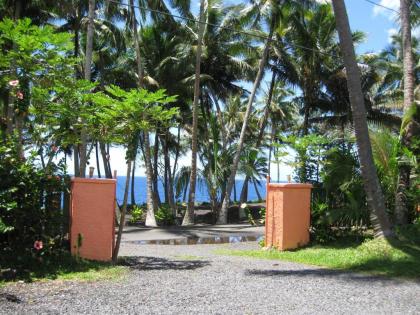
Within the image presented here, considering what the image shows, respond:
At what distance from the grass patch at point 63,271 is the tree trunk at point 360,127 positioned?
216 inches


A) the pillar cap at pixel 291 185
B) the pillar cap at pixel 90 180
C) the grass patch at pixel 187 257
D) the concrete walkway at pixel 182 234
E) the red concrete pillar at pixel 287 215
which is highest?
the pillar cap at pixel 90 180

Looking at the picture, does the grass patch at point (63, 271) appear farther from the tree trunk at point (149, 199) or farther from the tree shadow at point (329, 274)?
the tree trunk at point (149, 199)

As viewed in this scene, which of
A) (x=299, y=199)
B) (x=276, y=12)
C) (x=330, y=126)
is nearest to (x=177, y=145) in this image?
(x=330, y=126)

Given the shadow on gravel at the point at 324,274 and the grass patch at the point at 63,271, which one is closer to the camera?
the grass patch at the point at 63,271

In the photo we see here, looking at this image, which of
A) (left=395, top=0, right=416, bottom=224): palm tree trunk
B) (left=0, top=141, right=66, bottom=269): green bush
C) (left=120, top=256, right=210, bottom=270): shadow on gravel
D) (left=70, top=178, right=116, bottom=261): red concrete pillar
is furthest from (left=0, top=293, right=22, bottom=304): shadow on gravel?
(left=395, top=0, right=416, bottom=224): palm tree trunk

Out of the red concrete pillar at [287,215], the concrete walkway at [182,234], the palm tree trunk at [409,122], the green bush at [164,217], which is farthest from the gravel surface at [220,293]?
the green bush at [164,217]

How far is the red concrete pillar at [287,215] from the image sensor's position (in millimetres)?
12945

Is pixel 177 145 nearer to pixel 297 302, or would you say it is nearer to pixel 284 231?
pixel 284 231

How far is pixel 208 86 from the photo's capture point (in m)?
30.9

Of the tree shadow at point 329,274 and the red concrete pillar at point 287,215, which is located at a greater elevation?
the red concrete pillar at point 287,215

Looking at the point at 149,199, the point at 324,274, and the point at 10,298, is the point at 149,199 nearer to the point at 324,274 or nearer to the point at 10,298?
the point at 324,274

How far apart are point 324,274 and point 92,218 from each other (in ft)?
14.5

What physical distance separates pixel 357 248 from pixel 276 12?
16.7m

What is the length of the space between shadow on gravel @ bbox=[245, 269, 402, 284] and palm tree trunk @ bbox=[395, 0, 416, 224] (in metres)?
3.82
